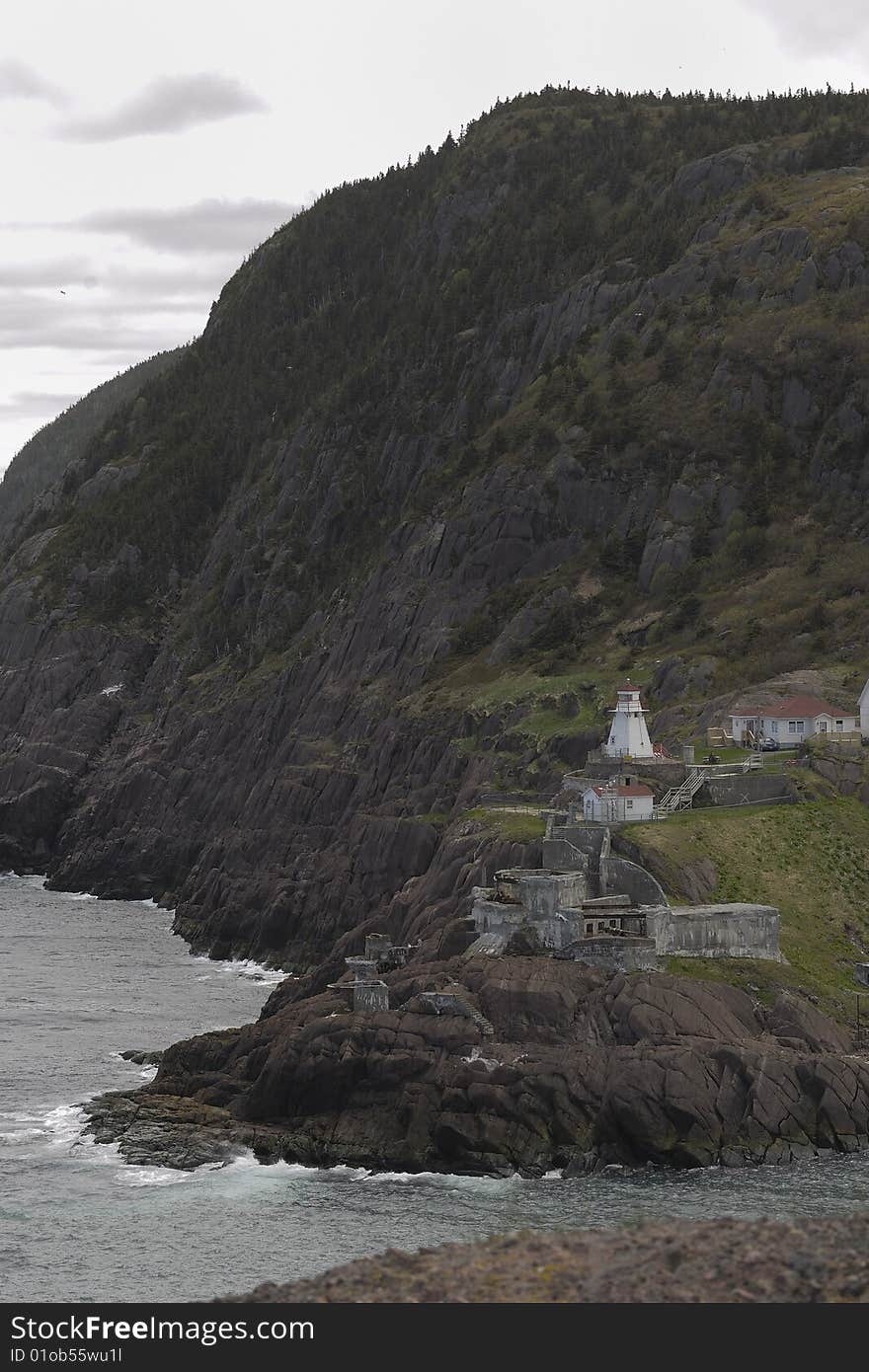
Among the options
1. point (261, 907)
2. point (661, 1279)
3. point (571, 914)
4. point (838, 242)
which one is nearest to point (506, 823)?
point (571, 914)

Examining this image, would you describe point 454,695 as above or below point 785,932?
above

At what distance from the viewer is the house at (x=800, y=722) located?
130 metres

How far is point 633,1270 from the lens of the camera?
180 feet

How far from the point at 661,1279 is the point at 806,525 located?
417ft

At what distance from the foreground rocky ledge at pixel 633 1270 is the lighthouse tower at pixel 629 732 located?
71.2 m

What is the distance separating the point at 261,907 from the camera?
560 ft

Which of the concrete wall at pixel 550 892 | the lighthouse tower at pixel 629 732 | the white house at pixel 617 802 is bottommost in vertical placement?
the concrete wall at pixel 550 892

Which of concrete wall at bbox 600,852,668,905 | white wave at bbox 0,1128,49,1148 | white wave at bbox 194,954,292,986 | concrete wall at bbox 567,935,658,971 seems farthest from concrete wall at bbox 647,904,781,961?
white wave at bbox 194,954,292,986

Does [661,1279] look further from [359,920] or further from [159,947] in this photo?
[159,947]

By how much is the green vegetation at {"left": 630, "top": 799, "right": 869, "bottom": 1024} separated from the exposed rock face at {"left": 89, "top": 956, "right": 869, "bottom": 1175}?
3.37 m

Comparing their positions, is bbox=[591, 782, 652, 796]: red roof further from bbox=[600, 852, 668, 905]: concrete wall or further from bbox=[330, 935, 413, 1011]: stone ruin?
bbox=[330, 935, 413, 1011]: stone ruin

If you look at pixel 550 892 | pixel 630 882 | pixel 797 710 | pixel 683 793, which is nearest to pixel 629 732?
pixel 683 793

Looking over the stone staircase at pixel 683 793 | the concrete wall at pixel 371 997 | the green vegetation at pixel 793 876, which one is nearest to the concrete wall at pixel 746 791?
the stone staircase at pixel 683 793

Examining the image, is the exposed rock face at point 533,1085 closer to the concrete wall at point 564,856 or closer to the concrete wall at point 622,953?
the concrete wall at point 622,953
